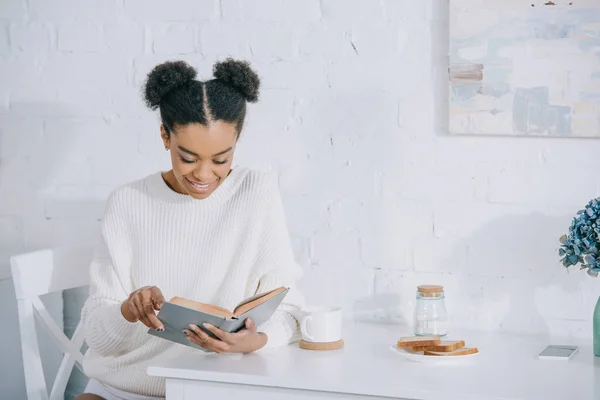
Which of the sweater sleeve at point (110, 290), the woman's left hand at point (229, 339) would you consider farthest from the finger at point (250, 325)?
the sweater sleeve at point (110, 290)

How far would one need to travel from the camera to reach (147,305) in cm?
180

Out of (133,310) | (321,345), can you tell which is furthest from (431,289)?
(133,310)

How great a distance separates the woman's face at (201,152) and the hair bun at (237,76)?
97mm

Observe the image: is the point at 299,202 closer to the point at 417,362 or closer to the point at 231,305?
the point at 231,305

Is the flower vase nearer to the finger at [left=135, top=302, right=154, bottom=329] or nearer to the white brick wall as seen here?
the white brick wall

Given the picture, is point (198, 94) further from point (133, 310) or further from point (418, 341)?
point (418, 341)

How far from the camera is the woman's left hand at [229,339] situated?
1.79m

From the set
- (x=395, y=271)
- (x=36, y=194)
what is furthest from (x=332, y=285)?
(x=36, y=194)

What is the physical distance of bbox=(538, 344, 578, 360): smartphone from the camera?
72.1 inches

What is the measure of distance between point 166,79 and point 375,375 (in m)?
0.74

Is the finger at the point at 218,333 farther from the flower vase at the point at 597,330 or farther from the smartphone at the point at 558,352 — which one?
the flower vase at the point at 597,330

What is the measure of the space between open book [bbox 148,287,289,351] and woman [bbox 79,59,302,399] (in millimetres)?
118

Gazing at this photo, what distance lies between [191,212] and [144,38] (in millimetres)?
598

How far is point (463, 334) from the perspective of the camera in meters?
2.11
